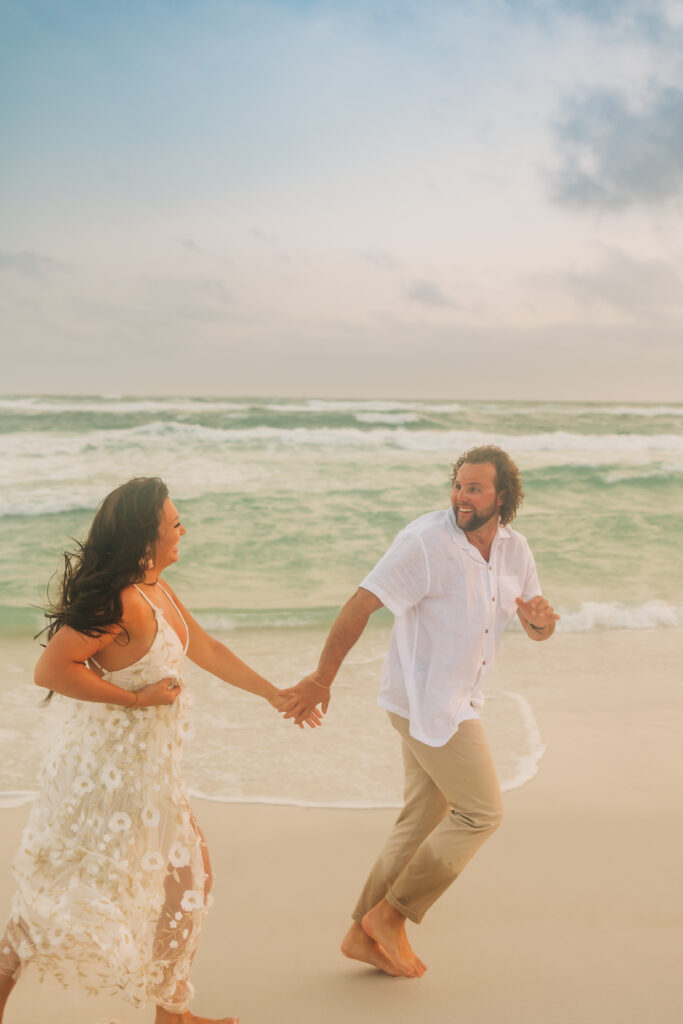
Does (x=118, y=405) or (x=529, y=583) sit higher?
(x=118, y=405)

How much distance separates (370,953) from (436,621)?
46.8 inches

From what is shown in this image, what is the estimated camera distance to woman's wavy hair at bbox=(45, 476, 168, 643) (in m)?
2.43

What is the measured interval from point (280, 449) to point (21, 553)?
11.7 meters

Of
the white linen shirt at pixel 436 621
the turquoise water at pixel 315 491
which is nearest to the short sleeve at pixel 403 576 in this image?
the white linen shirt at pixel 436 621

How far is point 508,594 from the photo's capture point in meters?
3.22

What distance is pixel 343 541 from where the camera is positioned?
46.8 feet

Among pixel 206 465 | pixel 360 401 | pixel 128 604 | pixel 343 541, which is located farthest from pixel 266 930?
pixel 360 401

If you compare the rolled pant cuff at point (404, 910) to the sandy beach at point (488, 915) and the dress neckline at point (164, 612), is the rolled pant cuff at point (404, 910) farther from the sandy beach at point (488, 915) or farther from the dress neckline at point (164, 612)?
the dress neckline at point (164, 612)

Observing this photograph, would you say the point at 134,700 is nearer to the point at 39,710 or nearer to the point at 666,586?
the point at 39,710

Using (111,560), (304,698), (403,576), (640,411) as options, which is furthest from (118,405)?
(111,560)

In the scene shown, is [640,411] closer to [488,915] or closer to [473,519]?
[488,915]

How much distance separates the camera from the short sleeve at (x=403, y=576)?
298cm

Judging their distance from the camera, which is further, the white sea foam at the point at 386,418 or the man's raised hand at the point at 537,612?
the white sea foam at the point at 386,418

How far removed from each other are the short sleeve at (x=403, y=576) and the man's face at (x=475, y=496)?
23 centimetres
